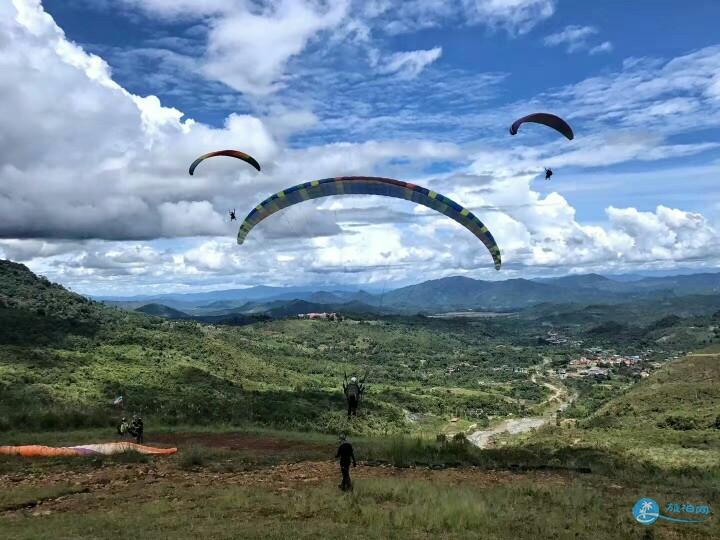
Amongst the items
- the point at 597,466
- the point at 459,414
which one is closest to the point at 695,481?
the point at 597,466

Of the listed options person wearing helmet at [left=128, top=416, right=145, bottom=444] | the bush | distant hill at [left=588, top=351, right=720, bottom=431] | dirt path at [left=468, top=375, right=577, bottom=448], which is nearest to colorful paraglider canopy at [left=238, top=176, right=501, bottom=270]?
person wearing helmet at [left=128, top=416, right=145, bottom=444]

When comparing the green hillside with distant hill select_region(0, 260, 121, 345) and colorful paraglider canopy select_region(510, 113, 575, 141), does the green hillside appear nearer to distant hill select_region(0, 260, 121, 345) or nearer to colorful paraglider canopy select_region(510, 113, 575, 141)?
distant hill select_region(0, 260, 121, 345)

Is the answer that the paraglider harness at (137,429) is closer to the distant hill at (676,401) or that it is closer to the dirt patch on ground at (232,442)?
the dirt patch on ground at (232,442)

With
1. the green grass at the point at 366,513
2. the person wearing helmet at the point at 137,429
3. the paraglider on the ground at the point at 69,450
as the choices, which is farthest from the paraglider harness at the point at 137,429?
the green grass at the point at 366,513
